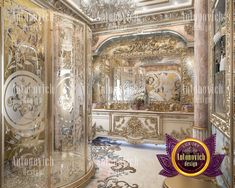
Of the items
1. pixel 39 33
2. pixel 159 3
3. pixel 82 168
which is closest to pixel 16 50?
pixel 39 33

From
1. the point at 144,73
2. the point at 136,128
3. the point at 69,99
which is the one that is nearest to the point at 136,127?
the point at 136,128

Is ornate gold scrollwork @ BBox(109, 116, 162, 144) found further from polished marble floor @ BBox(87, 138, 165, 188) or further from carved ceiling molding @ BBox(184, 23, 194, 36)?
carved ceiling molding @ BBox(184, 23, 194, 36)

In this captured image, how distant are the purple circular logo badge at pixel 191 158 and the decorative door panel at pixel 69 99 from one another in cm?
169

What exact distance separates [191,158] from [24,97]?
2041mm

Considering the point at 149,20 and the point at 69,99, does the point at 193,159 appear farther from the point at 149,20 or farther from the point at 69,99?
the point at 149,20

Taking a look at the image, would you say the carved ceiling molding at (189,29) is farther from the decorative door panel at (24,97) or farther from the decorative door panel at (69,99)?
the decorative door panel at (24,97)

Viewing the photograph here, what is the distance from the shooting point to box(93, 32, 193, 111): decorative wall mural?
503 cm


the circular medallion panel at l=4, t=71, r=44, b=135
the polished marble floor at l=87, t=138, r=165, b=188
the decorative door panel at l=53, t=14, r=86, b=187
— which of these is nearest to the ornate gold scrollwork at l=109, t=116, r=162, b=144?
the polished marble floor at l=87, t=138, r=165, b=188

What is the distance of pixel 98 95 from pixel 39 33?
3.67m

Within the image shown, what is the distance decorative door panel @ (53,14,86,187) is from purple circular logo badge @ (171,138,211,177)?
1694mm

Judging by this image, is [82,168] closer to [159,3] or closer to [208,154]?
[208,154]

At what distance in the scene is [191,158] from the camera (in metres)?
1.53

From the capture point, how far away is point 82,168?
9.67 ft

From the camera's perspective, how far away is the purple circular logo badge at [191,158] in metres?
1.50
